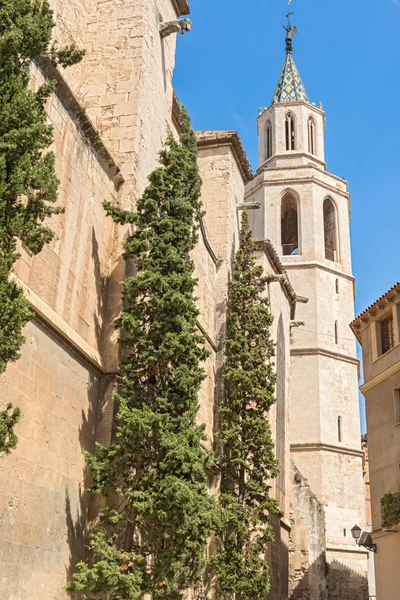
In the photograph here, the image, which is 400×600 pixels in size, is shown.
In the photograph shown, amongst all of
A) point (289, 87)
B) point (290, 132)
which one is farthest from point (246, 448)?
point (289, 87)

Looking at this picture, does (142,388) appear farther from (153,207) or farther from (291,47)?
(291,47)

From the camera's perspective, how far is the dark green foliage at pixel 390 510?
12906 millimetres

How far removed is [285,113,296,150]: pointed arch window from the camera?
29.4 metres

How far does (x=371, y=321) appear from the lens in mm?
15789

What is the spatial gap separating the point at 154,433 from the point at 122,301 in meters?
1.88

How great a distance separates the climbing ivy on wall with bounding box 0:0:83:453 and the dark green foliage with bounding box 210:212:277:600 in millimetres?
6362

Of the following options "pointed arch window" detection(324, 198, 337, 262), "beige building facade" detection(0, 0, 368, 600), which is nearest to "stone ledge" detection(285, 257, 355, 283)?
"pointed arch window" detection(324, 198, 337, 262)

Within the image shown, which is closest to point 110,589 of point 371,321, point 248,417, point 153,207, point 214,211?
point 153,207

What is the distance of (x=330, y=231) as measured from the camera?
2808 cm

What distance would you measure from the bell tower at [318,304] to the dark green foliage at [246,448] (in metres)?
9.07

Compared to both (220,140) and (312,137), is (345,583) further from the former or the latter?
(312,137)

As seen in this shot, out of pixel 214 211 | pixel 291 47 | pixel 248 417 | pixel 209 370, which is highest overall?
pixel 291 47

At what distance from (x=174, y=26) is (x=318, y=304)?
15724 mm

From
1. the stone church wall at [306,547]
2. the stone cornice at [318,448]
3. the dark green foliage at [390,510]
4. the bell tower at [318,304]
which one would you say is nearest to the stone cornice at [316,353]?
the bell tower at [318,304]
